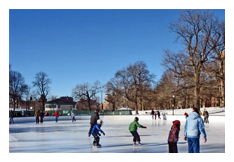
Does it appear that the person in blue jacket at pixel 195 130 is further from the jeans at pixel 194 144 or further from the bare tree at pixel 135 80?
the bare tree at pixel 135 80

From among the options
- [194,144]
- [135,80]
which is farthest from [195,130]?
[135,80]

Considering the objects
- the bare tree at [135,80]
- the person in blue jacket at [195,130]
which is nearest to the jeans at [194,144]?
the person in blue jacket at [195,130]

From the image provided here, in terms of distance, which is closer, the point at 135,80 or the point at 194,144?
the point at 194,144

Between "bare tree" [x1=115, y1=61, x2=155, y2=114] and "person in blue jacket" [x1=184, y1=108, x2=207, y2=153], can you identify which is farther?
"bare tree" [x1=115, y1=61, x2=155, y2=114]

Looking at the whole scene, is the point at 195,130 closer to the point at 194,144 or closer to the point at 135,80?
the point at 194,144

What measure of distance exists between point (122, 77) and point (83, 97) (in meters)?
22.8

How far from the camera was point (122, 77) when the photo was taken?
188ft

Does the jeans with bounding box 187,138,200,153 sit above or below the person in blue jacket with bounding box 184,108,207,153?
below

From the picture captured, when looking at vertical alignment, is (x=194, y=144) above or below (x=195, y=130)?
below

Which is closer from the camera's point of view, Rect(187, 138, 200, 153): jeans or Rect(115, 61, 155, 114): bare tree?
Rect(187, 138, 200, 153): jeans

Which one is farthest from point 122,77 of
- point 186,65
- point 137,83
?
point 186,65

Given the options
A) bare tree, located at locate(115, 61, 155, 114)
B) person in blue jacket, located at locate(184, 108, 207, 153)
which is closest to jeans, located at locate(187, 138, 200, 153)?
person in blue jacket, located at locate(184, 108, 207, 153)

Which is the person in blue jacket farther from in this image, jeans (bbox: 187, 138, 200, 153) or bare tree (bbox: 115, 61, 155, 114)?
bare tree (bbox: 115, 61, 155, 114)
